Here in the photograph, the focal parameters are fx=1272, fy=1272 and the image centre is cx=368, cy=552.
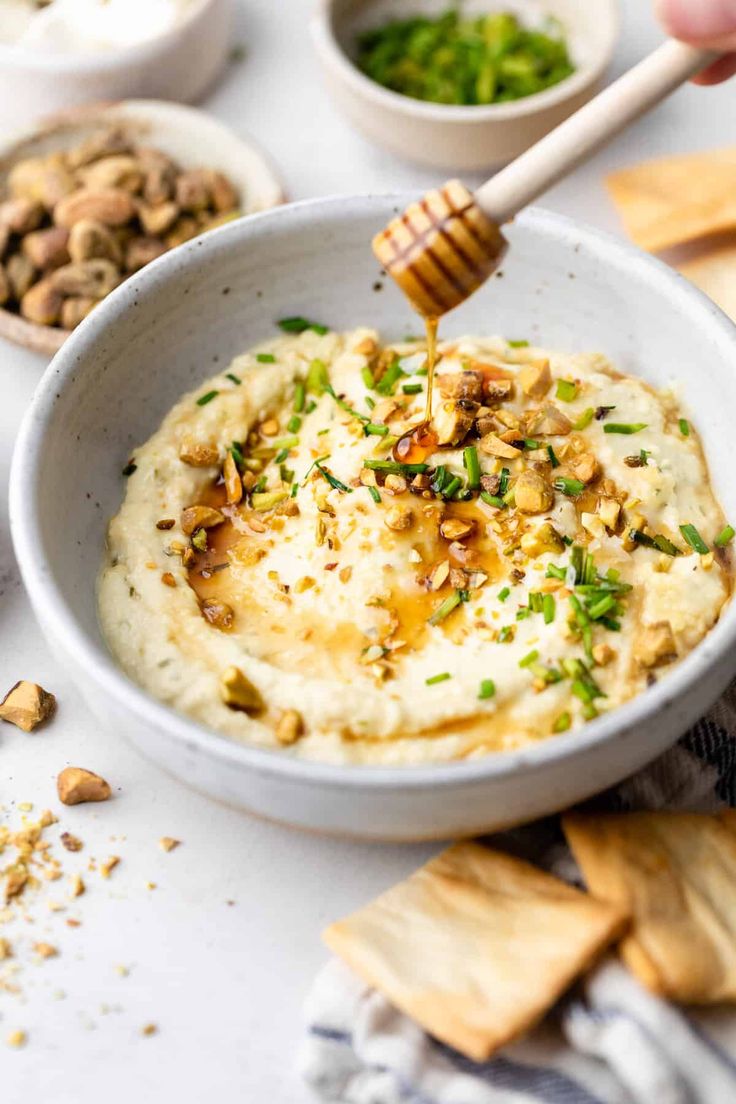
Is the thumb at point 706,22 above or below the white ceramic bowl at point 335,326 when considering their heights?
above

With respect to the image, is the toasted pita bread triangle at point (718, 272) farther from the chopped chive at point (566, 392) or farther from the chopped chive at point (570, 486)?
the chopped chive at point (570, 486)

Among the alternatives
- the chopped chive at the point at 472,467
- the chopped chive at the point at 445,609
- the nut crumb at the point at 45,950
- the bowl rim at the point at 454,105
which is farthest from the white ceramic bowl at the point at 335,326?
the bowl rim at the point at 454,105

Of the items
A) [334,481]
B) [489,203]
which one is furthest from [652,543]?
[489,203]

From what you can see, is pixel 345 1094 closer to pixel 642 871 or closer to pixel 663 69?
pixel 642 871

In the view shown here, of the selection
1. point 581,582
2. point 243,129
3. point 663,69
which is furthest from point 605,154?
point 581,582

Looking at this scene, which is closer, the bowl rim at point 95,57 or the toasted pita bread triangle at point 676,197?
the toasted pita bread triangle at point 676,197

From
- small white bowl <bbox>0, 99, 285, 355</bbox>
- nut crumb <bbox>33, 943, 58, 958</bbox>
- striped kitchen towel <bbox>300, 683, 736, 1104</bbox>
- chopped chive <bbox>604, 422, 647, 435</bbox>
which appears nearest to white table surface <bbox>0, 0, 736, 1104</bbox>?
nut crumb <bbox>33, 943, 58, 958</bbox>

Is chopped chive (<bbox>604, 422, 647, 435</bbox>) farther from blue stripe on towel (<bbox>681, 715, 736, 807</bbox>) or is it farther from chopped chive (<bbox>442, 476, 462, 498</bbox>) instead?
blue stripe on towel (<bbox>681, 715, 736, 807</bbox>)
